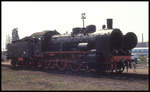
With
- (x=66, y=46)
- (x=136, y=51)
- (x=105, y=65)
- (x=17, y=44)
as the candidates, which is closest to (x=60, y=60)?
(x=66, y=46)

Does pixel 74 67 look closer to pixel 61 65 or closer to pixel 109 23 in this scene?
pixel 61 65

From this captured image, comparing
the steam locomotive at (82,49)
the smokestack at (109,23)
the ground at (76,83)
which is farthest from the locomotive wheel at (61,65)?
the ground at (76,83)

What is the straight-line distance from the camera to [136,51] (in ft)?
177

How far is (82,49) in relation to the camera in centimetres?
2123

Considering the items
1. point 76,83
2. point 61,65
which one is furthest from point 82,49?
point 76,83

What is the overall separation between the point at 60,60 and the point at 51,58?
5.56ft

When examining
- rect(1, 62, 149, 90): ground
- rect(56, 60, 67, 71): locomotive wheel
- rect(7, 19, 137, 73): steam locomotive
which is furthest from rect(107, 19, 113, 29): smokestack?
rect(1, 62, 149, 90): ground

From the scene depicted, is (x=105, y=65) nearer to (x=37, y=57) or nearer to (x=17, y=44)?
(x=37, y=57)

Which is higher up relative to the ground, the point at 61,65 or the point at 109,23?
the point at 109,23

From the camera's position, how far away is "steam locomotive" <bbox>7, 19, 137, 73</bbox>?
20016 mm

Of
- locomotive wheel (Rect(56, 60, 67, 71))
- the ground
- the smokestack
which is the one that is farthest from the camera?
locomotive wheel (Rect(56, 60, 67, 71))

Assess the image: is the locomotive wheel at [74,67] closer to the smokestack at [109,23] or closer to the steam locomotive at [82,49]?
the steam locomotive at [82,49]

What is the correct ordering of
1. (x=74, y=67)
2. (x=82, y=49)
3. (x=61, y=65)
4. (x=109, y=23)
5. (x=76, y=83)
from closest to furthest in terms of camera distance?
(x=76, y=83) < (x=82, y=49) < (x=109, y=23) < (x=74, y=67) < (x=61, y=65)

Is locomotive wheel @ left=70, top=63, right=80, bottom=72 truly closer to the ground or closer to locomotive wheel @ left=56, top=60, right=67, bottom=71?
locomotive wheel @ left=56, top=60, right=67, bottom=71
